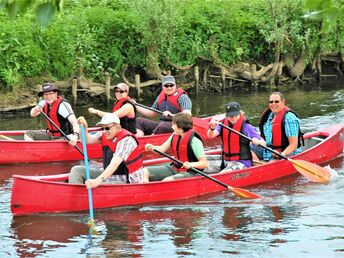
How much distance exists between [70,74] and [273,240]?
12374 millimetres

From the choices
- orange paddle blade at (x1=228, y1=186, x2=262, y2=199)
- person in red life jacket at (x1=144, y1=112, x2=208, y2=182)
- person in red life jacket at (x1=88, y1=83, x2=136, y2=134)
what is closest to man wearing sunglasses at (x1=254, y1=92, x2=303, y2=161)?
orange paddle blade at (x1=228, y1=186, x2=262, y2=199)

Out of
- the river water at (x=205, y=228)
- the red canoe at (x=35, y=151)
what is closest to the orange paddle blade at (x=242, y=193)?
the river water at (x=205, y=228)

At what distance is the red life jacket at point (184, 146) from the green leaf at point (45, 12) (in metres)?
6.62

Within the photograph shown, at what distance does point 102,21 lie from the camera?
68.0 feet

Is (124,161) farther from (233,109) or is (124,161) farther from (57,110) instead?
(57,110)

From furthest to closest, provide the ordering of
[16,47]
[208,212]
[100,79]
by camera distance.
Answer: [100,79], [16,47], [208,212]

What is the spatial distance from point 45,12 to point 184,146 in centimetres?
667

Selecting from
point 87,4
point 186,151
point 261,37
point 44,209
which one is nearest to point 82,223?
point 44,209

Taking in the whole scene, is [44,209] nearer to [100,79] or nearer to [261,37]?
[100,79]

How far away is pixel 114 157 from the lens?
8.49 meters

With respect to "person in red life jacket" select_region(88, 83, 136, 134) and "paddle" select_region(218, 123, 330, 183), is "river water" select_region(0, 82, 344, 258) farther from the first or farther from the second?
"person in red life jacket" select_region(88, 83, 136, 134)

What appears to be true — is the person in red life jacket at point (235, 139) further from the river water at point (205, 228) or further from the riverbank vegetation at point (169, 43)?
the riverbank vegetation at point (169, 43)

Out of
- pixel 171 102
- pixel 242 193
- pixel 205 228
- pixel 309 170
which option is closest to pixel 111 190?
pixel 205 228

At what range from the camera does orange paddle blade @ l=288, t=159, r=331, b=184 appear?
1042 cm
